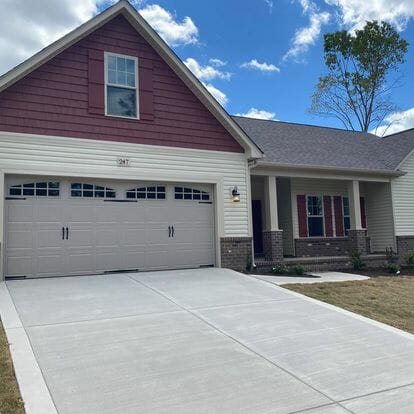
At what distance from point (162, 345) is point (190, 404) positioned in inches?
63.1

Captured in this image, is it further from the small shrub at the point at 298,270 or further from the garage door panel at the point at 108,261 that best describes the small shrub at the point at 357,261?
the garage door panel at the point at 108,261

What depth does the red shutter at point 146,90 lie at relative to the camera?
11250 millimetres

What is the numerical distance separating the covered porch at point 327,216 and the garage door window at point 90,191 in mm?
6275

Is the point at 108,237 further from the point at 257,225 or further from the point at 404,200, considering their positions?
the point at 404,200

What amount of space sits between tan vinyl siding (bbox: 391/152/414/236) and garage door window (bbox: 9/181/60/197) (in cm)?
1268

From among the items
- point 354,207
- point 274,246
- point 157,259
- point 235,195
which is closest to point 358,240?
point 354,207

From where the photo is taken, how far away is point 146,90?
37.3ft

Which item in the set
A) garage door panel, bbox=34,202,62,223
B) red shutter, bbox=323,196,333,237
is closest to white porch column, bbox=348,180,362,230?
→ red shutter, bbox=323,196,333,237

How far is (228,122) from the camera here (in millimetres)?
12094

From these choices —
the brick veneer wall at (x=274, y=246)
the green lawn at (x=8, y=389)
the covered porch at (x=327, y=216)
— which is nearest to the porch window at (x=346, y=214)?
the covered porch at (x=327, y=216)

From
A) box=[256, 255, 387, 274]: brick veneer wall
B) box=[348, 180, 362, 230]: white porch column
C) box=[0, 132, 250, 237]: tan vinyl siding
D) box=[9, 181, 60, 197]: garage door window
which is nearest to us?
box=[0, 132, 250, 237]: tan vinyl siding

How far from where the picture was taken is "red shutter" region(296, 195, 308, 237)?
16375mm

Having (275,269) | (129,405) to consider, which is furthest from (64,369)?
(275,269)

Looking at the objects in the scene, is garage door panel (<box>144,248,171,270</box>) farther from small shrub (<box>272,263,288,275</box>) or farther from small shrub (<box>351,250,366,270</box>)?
small shrub (<box>351,250,366,270</box>)
